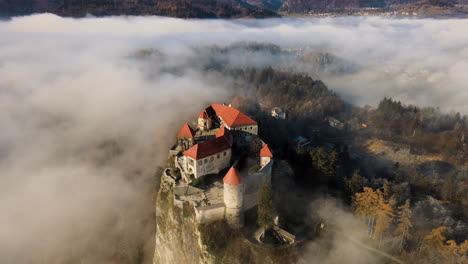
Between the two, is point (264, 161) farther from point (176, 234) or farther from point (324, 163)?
point (176, 234)

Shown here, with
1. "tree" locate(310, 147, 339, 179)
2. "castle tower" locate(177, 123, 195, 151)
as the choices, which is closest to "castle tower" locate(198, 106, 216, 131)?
"castle tower" locate(177, 123, 195, 151)

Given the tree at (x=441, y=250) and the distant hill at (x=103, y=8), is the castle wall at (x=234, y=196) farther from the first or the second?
the distant hill at (x=103, y=8)

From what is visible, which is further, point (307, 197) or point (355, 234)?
point (307, 197)

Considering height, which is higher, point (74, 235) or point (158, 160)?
point (158, 160)

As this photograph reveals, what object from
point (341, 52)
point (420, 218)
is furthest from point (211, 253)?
point (341, 52)

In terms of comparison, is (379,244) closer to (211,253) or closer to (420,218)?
(420,218)

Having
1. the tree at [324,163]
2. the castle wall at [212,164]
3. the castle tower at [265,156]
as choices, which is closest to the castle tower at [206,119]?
the castle wall at [212,164]
